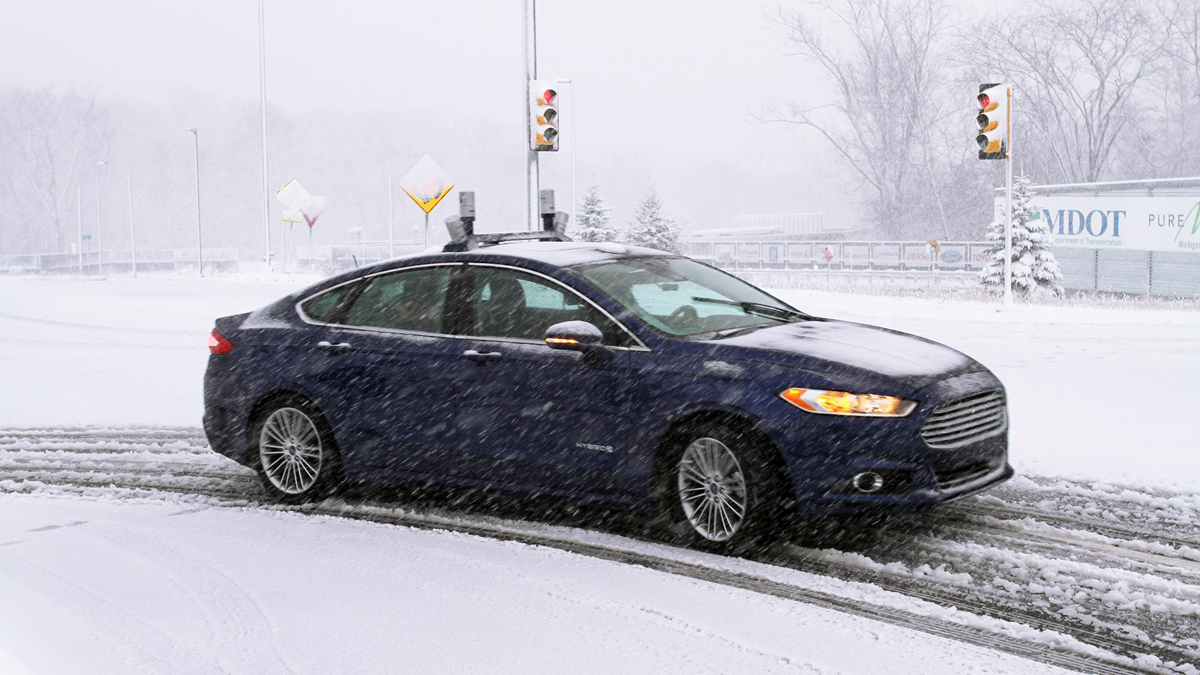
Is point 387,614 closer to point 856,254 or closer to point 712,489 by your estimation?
point 712,489

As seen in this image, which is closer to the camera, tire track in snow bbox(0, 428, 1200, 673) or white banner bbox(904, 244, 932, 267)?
tire track in snow bbox(0, 428, 1200, 673)

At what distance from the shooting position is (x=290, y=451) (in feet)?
22.9

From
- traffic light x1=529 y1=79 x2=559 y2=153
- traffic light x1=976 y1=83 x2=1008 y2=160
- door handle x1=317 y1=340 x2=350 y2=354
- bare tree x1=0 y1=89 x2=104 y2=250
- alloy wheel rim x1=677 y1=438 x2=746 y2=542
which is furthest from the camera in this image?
bare tree x1=0 y1=89 x2=104 y2=250

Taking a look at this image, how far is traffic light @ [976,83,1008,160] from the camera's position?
1923 centimetres

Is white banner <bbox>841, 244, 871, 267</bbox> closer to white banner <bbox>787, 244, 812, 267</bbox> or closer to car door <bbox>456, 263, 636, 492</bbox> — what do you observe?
white banner <bbox>787, 244, 812, 267</bbox>

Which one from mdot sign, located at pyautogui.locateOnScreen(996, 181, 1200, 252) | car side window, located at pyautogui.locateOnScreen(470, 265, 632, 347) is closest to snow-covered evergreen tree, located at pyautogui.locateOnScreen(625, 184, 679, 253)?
mdot sign, located at pyautogui.locateOnScreen(996, 181, 1200, 252)

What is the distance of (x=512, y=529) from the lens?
6.20m

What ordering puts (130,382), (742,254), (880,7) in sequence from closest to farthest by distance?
(130,382)
(742,254)
(880,7)

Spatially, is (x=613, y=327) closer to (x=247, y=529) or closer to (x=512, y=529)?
(x=512, y=529)

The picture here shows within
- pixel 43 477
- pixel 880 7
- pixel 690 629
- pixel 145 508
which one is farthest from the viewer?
pixel 880 7

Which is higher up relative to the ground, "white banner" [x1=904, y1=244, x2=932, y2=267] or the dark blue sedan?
→ "white banner" [x1=904, y1=244, x2=932, y2=267]

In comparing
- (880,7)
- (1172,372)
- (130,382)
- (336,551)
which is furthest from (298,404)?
(880,7)

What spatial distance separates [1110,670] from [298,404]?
→ 4.71 meters

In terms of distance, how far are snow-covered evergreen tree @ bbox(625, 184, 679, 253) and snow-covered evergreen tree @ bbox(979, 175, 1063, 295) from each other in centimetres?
1019
